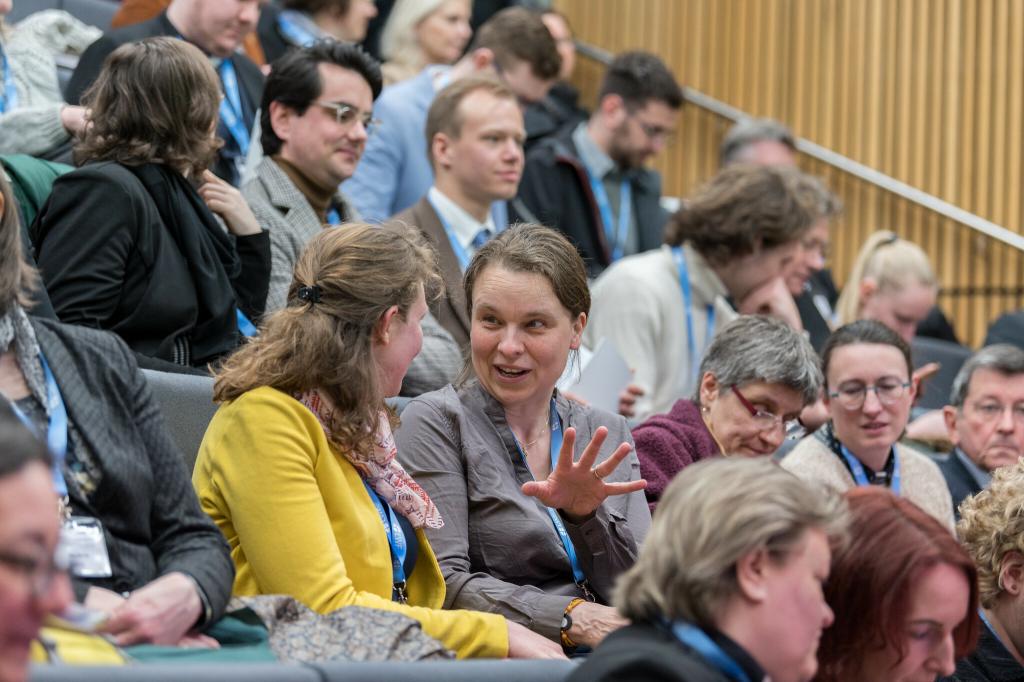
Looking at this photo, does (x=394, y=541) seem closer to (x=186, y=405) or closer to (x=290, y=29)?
(x=186, y=405)

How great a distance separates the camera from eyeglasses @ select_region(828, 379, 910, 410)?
422 cm

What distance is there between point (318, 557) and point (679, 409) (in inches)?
53.9

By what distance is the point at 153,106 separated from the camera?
3.46 m

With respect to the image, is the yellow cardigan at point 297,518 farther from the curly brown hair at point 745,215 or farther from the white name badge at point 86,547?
the curly brown hair at point 745,215

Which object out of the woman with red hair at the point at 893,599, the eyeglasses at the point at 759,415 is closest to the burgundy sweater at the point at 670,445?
the eyeglasses at the point at 759,415

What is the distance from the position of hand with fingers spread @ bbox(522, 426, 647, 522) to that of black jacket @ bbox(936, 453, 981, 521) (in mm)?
1936

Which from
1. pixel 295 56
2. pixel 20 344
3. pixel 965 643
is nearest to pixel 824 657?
pixel 965 643

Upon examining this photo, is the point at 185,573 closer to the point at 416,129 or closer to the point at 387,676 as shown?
the point at 387,676

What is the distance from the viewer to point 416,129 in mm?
5520

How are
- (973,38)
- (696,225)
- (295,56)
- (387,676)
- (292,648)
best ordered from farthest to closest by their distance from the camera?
(973,38), (696,225), (295,56), (292,648), (387,676)

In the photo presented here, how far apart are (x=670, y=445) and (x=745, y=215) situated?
1370 millimetres

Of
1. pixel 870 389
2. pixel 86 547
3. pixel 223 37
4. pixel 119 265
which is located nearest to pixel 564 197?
pixel 223 37

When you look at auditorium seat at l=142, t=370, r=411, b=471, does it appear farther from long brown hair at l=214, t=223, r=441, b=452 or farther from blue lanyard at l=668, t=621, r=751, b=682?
blue lanyard at l=668, t=621, r=751, b=682

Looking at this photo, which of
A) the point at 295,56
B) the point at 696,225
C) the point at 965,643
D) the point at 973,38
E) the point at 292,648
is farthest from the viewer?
the point at 973,38
